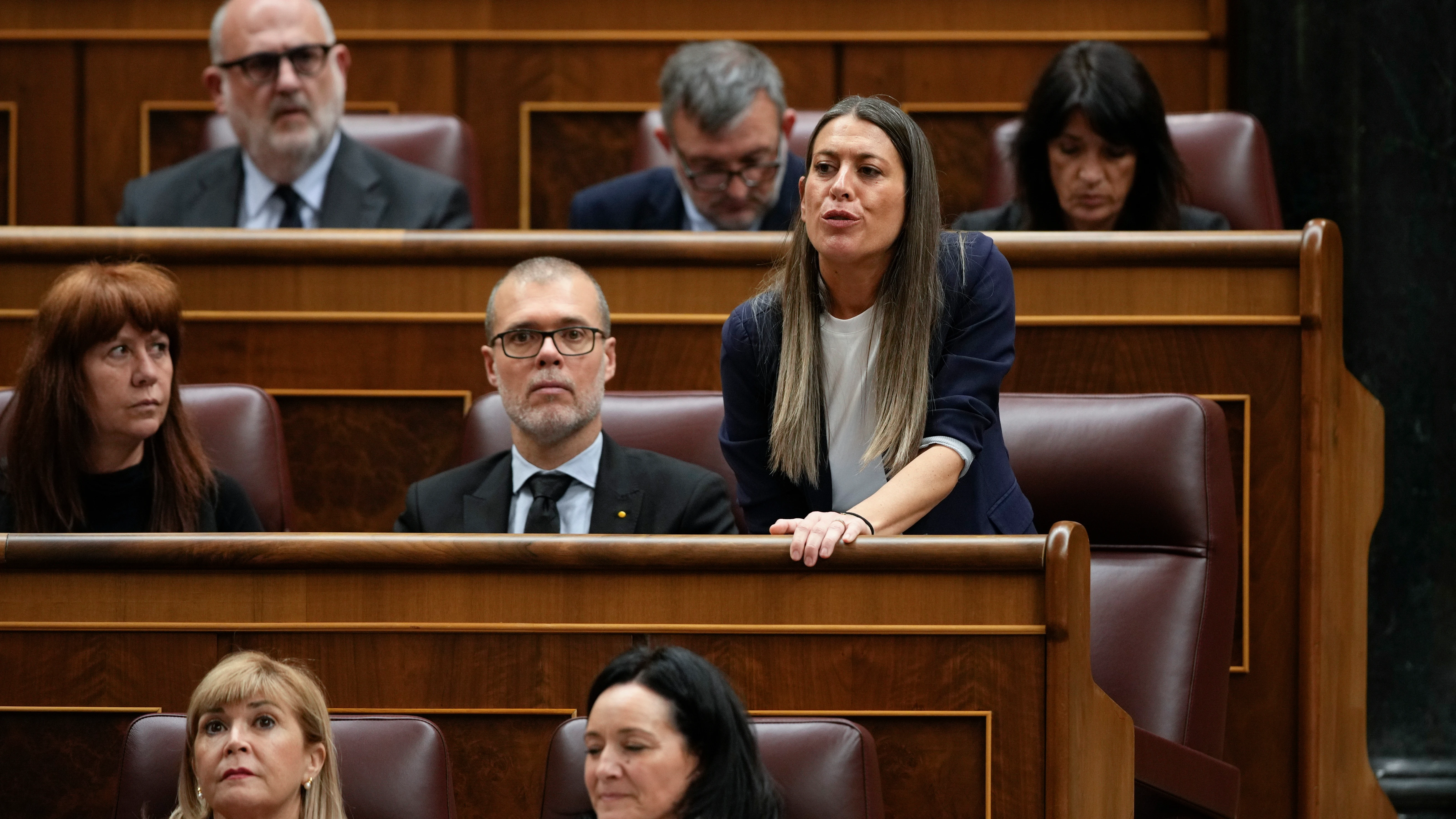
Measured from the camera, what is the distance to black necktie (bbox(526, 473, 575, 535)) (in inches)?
42.6

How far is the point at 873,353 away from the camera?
946 millimetres

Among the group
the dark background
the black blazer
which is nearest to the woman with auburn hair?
the black blazer

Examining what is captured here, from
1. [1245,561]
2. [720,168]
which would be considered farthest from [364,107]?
[1245,561]

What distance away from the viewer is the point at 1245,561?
110 centimetres

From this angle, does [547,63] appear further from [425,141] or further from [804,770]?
[804,770]

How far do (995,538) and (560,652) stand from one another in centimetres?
22

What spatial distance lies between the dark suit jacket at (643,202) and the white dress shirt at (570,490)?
0.37 meters

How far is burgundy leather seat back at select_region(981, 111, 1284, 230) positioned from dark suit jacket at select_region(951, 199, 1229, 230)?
0.14 ft

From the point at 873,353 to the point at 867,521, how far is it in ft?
0.39

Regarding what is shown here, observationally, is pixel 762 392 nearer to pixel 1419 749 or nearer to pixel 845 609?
pixel 845 609

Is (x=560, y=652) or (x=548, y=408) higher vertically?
(x=548, y=408)

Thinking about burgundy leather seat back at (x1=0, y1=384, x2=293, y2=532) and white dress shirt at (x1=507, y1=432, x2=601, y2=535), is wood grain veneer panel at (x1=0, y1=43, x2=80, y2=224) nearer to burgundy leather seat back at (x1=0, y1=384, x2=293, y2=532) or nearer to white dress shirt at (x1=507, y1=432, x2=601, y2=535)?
burgundy leather seat back at (x1=0, y1=384, x2=293, y2=532)

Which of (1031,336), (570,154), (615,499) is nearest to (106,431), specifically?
(615,499)

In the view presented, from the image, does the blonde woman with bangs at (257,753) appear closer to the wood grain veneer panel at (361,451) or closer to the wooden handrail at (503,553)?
the wooden handrail at (503,553)
